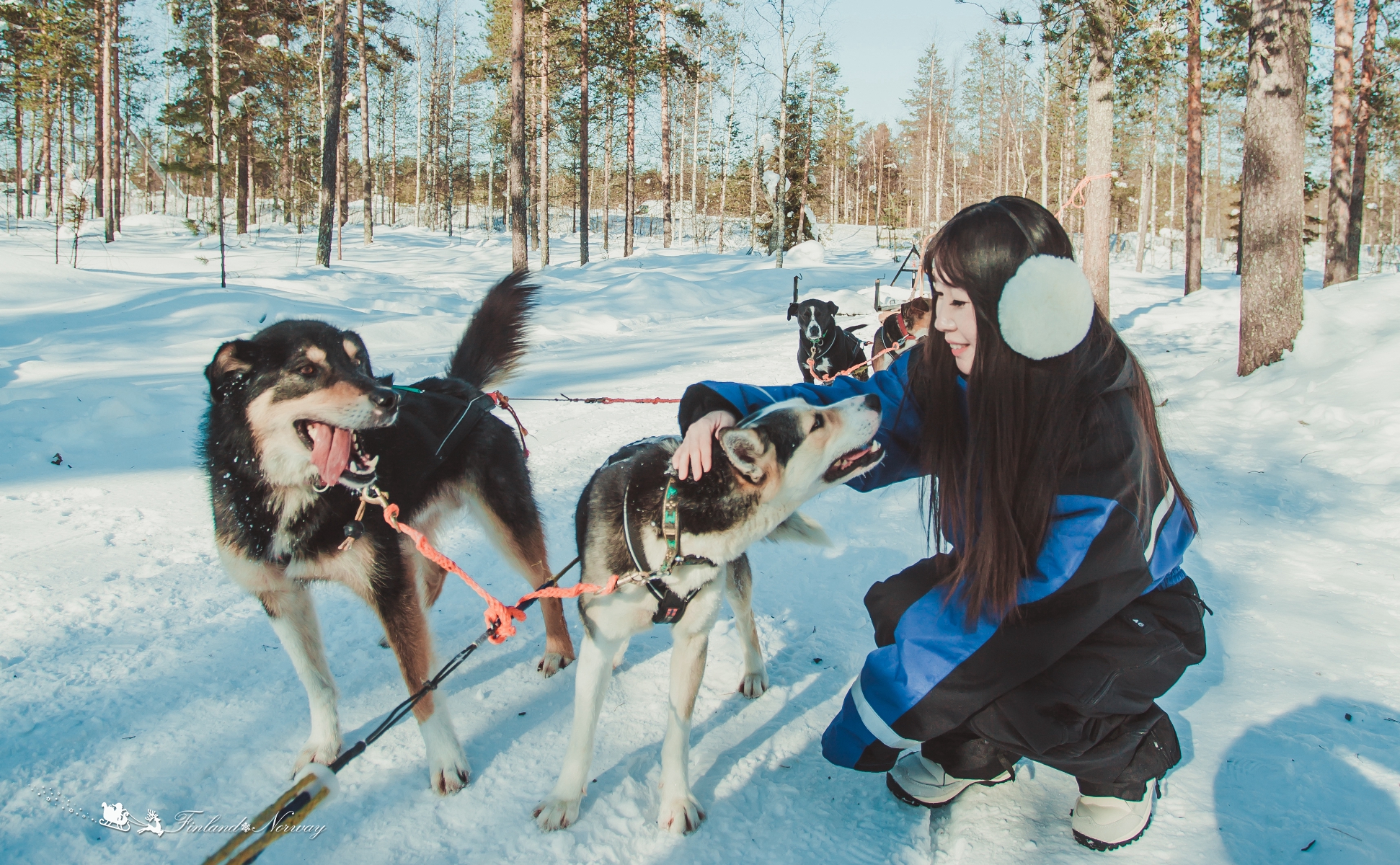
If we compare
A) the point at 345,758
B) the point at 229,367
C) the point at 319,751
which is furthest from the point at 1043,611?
the point at 229,367

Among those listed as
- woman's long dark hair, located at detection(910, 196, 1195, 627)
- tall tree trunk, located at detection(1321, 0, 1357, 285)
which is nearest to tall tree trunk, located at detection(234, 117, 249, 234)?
woman's long dark hair, located at detection(910, 196, 1195, 627)

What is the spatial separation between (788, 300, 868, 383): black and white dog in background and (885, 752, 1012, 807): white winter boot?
15.2ft

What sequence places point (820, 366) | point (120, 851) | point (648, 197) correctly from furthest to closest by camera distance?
1. point (648, 197)
2. point (820, 366)
3. point (120, 851)

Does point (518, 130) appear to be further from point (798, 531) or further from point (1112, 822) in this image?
point (1112, 822)

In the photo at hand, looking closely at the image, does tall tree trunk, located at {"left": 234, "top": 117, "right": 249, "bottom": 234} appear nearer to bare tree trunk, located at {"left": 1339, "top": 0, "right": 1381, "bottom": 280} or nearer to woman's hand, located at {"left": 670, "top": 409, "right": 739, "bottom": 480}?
woman's hand, located at {"left": 670, "top": 409, "right": 739, "bottom": 480}

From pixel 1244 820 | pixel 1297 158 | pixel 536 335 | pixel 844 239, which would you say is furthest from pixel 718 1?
pixel 1244 820

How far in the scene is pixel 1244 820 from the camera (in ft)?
6.17

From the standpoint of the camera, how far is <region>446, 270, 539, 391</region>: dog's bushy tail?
10.4 ft

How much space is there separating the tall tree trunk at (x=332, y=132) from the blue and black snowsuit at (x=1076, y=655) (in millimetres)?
16851

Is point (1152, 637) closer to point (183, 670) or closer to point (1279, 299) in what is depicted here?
point (183, 670)

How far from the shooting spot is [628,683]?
2.66 meters

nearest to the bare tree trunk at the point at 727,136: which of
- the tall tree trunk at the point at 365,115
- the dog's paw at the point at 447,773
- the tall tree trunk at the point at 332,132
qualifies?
the tall tree trunk at the point at 365,115

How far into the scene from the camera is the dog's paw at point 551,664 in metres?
2.71

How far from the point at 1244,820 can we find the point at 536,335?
33.3 feet
